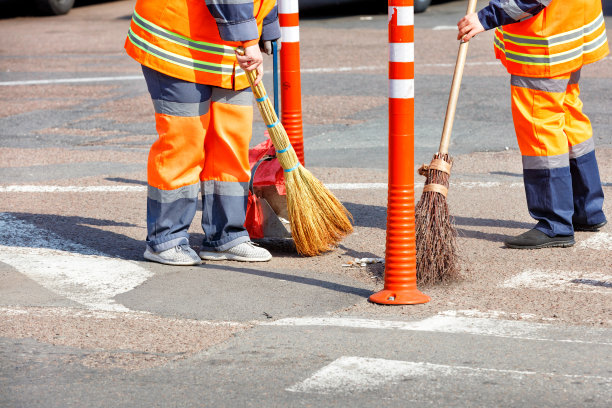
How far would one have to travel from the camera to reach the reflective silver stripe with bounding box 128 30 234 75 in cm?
491

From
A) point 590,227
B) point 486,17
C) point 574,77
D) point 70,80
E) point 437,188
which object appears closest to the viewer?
point 437,188

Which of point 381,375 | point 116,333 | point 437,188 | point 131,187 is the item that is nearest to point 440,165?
point 437,188

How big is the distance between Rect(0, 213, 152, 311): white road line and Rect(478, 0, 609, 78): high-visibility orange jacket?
7.26 ft

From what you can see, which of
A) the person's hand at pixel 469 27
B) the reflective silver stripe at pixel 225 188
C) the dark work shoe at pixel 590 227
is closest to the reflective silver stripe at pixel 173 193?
the reflective silver stripe at pixel 225 188

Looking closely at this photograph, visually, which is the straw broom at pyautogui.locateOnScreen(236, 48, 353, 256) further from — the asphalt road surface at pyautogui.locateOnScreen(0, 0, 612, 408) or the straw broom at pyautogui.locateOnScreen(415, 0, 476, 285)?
the straw broom at pyautogui.locateOnScreen(415, 0, 476, 285)

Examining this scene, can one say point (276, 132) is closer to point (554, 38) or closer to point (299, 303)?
point (299, 303)

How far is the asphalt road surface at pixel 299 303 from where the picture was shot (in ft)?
11.3

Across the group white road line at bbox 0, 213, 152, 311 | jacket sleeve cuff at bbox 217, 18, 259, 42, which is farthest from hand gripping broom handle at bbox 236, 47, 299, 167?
white road line at bbox 0, 213, 152, 311

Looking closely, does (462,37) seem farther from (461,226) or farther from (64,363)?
(64,363)

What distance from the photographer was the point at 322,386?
3438 mm

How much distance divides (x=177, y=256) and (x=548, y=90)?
2.11 meters

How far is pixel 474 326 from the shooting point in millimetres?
4066

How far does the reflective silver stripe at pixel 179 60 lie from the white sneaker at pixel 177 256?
0.93 meters

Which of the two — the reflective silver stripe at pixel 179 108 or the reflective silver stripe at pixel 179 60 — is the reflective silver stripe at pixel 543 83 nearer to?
the reflective silver stripe at pixel 179 60
